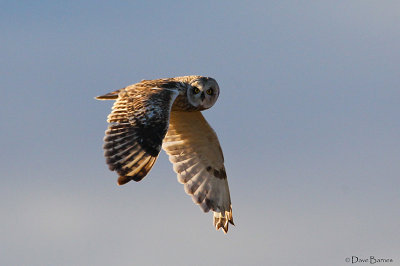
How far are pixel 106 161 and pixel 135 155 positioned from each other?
47 cm

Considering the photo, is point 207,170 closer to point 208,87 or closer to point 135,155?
point 208,87

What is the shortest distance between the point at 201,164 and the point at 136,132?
3.59 meters

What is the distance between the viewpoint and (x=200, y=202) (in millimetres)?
16891

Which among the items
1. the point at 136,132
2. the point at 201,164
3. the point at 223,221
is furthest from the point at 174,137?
the point at 136,132

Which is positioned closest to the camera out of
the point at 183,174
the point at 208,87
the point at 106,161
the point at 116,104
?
the point at 106,161

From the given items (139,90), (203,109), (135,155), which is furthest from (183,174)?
(135,155)

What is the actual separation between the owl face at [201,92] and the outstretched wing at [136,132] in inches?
37.9

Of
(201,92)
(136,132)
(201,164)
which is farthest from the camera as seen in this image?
(201,164)

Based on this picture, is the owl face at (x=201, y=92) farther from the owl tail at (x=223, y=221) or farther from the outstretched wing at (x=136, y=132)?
the owl tail at (x=223, y=221)

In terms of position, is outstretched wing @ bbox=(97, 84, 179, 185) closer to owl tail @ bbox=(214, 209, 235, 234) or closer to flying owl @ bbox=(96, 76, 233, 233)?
flying owl @ bbox=(96, 76, 233, 233)

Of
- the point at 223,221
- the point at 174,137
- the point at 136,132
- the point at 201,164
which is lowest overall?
the point at 223,221

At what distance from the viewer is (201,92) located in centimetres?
1580

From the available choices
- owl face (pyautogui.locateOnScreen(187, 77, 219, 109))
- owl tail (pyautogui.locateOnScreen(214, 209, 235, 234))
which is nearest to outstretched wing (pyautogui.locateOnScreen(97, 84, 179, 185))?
owl face (pyautogui.locateOnScreen(187, 77, 219, 109))

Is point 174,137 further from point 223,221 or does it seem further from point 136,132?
point 136,132
